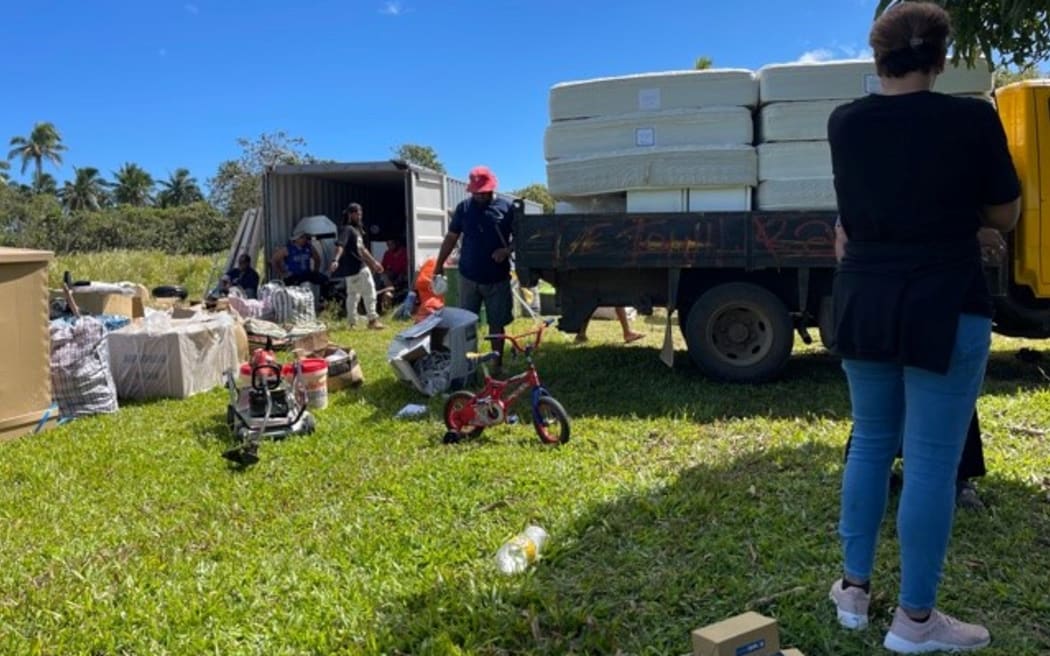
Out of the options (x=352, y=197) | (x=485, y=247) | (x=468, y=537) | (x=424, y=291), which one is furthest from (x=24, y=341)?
(x=352, y=197)

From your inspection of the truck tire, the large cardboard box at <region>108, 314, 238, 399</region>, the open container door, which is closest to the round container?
the large cardboard box at <region>108, 314, 238, 399</region>

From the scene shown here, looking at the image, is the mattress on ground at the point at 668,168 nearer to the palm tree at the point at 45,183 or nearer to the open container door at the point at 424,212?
the open container door at the point at 424,212

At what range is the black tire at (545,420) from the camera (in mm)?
5062

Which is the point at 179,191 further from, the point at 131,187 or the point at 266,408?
the point at 266,408

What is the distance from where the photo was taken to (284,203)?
1306 cm

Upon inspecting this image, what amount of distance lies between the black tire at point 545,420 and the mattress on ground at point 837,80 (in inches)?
122

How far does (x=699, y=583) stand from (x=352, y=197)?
14.0 meters

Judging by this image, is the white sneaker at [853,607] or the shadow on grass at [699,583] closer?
the white sneaker at [853,607]

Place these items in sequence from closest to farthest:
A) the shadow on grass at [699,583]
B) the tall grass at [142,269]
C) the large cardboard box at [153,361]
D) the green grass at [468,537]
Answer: the shadow on grass at [699,583] < the green grass at [468,537] < the large cardboard box at [153,361] < the tall grass at [142,269]

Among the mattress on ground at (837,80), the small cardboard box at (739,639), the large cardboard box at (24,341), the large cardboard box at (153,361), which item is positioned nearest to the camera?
the small cardboard box at (739,639)

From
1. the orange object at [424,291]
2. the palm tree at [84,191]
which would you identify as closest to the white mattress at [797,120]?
the orange object at [424,291]

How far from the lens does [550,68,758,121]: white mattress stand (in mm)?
6418

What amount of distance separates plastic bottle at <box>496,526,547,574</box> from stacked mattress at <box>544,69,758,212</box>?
12.1ft

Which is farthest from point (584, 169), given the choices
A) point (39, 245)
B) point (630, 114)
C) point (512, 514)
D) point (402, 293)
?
point (39, 245)
